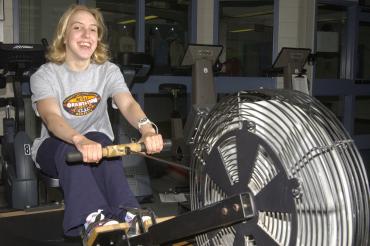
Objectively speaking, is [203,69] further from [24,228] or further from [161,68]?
[24,228]

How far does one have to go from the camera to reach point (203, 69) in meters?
4.72

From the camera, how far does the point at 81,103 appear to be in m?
2.10

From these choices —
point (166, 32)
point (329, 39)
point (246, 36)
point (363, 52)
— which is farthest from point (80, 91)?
point (363, 52)

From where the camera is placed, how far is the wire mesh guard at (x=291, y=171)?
120 centimetres

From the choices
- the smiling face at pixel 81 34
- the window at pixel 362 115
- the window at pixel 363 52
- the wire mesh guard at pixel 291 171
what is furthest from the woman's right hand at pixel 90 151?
the window at pixel 362 115

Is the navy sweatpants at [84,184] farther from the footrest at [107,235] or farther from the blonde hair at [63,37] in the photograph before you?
the blonde hair at [63,37]

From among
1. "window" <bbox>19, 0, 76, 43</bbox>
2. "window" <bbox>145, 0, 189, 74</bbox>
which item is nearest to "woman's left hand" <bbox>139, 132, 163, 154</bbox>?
"window" <bbox>19, 0, 76, 43</bbox>

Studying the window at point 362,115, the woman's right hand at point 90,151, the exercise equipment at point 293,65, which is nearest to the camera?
the woman's right hand at point 90,151

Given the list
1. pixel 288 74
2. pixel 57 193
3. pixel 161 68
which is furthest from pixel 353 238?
pixel 161 68

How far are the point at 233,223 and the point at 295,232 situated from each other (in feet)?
0.58

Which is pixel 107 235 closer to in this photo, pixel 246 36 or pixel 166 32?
pixel 166 32

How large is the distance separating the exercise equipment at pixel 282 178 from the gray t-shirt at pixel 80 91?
0.77 m

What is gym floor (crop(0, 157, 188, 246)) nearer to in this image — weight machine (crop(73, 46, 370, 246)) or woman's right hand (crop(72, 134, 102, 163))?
woman's right hand (crop(72, 134, 102, 163))

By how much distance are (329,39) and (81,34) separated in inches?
209
